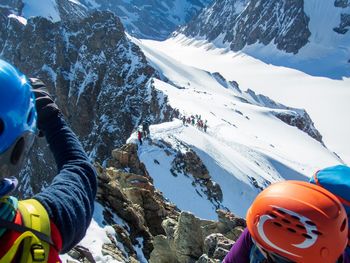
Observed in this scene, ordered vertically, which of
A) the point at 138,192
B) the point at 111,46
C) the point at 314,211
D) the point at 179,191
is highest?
the point at 314,211

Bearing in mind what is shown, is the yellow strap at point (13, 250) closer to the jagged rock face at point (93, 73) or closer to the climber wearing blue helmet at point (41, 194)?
the climber wearing blue helmet at point (41, 194)

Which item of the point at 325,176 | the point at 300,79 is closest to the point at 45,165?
the point at 325,176

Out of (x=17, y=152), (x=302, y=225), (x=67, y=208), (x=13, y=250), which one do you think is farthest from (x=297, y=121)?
(x=13, y=250)

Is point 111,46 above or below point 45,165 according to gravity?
above

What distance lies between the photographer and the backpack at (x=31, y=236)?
2.19 metres

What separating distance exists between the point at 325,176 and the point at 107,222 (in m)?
9.26

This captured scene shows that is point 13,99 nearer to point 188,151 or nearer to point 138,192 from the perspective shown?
point 138,192

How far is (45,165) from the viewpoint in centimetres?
6762

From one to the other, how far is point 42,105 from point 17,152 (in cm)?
65

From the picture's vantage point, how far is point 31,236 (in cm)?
225

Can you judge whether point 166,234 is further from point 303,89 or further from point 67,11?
point 67,11

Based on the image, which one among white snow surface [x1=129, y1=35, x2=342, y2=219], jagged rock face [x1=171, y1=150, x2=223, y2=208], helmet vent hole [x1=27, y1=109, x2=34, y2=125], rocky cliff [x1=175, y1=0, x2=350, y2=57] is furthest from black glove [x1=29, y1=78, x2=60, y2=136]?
rocky cliff [x1=175, y1=0, x2=350, y2=57]

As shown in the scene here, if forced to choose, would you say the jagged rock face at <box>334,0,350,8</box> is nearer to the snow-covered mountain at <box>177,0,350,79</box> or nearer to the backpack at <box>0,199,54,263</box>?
the snow-covered mountain at <box>177,0,350,79</box>

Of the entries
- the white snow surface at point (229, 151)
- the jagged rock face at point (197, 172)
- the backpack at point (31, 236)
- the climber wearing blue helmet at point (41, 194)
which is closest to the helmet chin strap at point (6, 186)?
the climber wearing blue helmet at point (41, 194)
